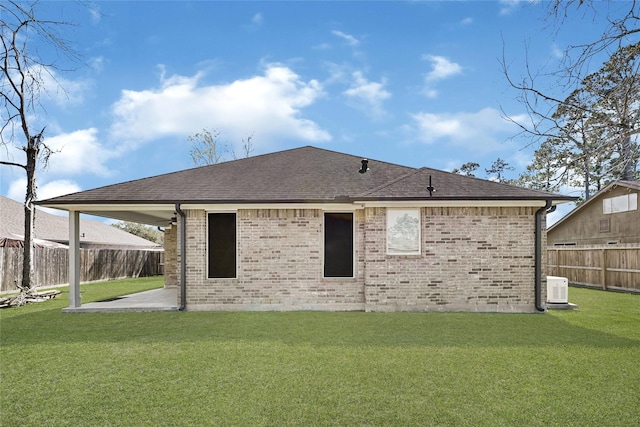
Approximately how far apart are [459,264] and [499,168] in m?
31.9

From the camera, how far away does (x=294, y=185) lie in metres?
11.2

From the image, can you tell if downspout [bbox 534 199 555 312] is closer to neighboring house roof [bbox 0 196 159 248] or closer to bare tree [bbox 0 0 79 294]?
bare tree [bbox 0 0 79 294]

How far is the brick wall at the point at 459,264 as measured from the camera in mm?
9891

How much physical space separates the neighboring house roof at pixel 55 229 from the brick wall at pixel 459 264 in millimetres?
18913

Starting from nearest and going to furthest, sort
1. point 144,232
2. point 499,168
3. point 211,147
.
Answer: point 211,147 → point 499,168 → point 144,232

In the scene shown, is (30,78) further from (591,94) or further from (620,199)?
(620,199)

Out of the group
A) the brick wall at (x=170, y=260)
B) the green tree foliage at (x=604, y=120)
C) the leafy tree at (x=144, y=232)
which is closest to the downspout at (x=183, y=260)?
the brick wall at (x=170, y=260)

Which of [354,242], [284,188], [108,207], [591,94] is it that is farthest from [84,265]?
[591,94]

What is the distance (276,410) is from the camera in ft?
13.4

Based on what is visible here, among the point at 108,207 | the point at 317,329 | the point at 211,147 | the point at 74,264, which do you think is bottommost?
the point at 317,329

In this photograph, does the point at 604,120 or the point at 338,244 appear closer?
the point at 604,120

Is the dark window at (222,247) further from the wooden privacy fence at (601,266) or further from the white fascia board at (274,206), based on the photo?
the wooden privacy fence at (601,266)

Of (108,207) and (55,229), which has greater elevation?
(108,207)

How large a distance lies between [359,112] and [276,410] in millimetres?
14014
